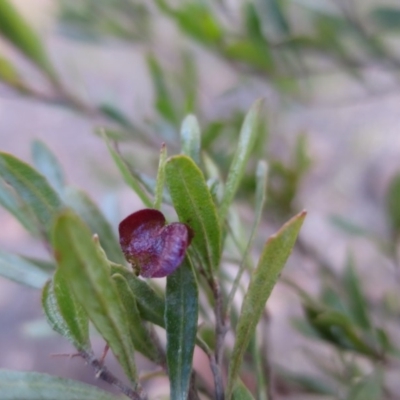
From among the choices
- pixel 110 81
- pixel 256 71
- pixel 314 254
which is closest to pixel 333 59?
pixel 256 71

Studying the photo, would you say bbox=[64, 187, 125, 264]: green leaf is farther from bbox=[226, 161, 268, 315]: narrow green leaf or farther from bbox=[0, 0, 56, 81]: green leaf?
bbox=[0, 0, 56, 81]: green leaf

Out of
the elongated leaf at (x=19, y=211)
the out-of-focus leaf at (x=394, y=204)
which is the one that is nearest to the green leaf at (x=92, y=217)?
the elongated leaf at (x=19, y=211)

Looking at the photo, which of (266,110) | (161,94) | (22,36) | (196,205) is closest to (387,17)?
(266,110)

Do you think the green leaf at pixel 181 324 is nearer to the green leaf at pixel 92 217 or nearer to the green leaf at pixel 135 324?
the green leaf at pixel 135 324

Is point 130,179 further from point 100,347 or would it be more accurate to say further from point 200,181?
point 100,347

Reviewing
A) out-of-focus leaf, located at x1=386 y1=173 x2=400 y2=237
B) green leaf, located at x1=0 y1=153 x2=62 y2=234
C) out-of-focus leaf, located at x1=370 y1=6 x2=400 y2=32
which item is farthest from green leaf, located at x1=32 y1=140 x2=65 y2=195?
out-of-focus leaf, located at x1=370 y1=6 x2=400 y2=32

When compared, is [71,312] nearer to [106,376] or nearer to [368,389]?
[106,376]
